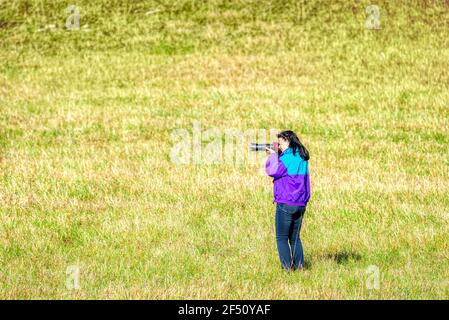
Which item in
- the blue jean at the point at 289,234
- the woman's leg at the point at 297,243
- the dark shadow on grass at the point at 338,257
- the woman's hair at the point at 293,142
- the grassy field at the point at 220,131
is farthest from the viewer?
the dark shadow on grass at the point at 338,257

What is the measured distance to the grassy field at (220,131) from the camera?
1073 centimetres

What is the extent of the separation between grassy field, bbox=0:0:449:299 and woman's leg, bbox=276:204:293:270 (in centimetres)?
27

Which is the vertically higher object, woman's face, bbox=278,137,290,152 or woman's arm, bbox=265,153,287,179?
woman's face, bbox=278,137,290,152

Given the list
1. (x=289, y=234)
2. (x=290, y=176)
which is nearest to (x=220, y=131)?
(x=289, y=234)

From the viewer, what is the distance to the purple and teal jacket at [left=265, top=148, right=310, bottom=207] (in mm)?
10125

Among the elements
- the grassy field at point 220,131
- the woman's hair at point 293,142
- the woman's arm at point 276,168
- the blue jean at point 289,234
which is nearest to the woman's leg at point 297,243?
the blue jean at point 289,234

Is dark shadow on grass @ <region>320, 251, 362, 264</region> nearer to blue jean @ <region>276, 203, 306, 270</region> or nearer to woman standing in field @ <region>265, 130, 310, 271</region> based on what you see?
blue jean @ <region>276, 203, 306, 270</region>

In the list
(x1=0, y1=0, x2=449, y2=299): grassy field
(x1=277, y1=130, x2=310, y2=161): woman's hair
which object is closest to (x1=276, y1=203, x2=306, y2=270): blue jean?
(x1=0, y1=0, x2=449, y2=299): grassy field

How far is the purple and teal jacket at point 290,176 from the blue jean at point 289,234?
11 centimetres

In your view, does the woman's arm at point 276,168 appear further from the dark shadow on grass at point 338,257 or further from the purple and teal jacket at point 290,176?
the dark shadow on grass at point 338,257

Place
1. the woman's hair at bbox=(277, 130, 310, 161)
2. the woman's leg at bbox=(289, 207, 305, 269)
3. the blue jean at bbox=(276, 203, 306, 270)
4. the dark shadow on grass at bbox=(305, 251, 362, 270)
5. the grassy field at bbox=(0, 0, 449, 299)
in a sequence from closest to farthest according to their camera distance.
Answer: the woman's hair at bbox=(277, 130, 310, 161)
the blue jean at bbox=(276, 203, 306, 270)
the woman's leg at bbox=(289, 207, 305, 269)
the grassy field at bbox=(0, 0, 449, 299)
the dark shadow on grass at bbox=(305, 251, 362, 270)

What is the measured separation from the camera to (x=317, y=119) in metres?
25.0

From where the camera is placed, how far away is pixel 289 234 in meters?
10.5
